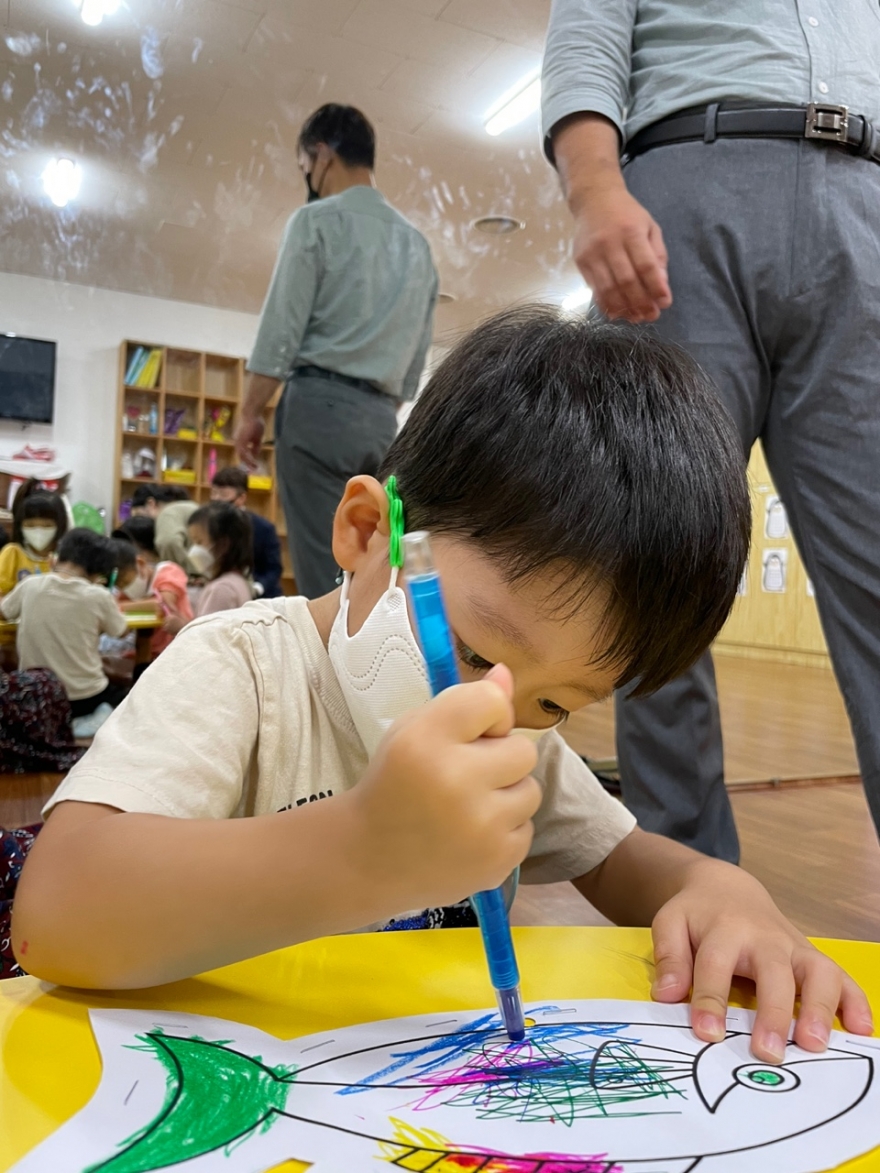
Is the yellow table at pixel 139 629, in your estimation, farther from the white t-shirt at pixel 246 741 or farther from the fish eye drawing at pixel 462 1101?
the fish eye drawing at pixel 462 1101

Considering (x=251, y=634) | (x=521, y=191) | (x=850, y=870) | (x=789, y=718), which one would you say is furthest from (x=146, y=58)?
(x=789, y=718)

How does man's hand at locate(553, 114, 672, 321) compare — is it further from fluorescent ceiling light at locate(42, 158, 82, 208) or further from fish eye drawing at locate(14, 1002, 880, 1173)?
fluorescent ceiling light at locate(42, 158, 82, 208)

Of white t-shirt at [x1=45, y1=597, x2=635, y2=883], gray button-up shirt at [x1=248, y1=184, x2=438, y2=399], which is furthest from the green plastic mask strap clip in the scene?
gray button-up shirt at [x1=248, y1=184, x2=438, y2=399]

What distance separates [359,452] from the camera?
1568 mm

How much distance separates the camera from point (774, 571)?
4863 millimetres

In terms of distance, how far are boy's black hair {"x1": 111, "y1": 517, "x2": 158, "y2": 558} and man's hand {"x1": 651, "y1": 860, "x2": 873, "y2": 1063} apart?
6.44ft

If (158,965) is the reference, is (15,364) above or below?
above

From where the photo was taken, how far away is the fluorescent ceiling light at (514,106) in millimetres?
2146

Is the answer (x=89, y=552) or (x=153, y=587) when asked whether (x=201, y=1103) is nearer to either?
(x=89, y=552)

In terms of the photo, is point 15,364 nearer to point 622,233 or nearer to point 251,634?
point 622,233

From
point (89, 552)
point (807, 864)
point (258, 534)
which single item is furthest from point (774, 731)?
point (89, 552)

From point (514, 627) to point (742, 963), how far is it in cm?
19

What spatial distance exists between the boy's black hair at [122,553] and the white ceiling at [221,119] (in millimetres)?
595

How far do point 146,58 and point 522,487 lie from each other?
1978mm
